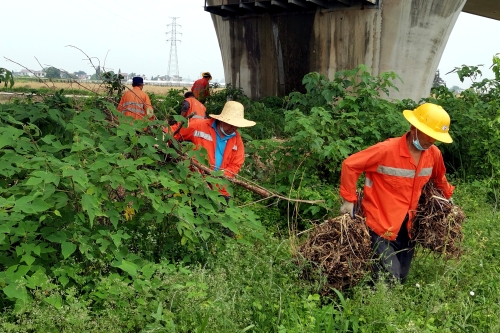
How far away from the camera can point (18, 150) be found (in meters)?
3.60

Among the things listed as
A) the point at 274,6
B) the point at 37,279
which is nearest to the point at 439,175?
the point at 37,279

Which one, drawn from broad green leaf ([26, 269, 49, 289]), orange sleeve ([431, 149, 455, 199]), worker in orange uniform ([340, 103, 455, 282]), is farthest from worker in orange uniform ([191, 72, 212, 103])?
broad green leaf ([26, 269, 49, 289])

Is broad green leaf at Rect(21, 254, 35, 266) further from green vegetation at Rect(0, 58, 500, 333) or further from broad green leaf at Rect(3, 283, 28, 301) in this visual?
broad green leaf at Rect(3, 283, 28, 301)

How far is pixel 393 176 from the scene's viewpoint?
161 inches

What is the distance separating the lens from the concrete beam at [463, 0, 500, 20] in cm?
1843

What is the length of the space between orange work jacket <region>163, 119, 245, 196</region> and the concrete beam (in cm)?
1613

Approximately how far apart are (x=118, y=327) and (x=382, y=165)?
2248mm

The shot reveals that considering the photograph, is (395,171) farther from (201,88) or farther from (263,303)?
(201,88)

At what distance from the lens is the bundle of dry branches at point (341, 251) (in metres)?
3.91

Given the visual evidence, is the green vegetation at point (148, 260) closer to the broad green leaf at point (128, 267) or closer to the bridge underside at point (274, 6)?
the broad green leaf at point (128, 267)

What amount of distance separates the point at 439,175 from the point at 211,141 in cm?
203

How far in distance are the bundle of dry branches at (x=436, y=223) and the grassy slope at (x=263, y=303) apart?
20 centimetres

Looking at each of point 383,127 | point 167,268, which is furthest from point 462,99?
point 167,268

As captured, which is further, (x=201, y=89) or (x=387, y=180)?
(x=201, y=89)
